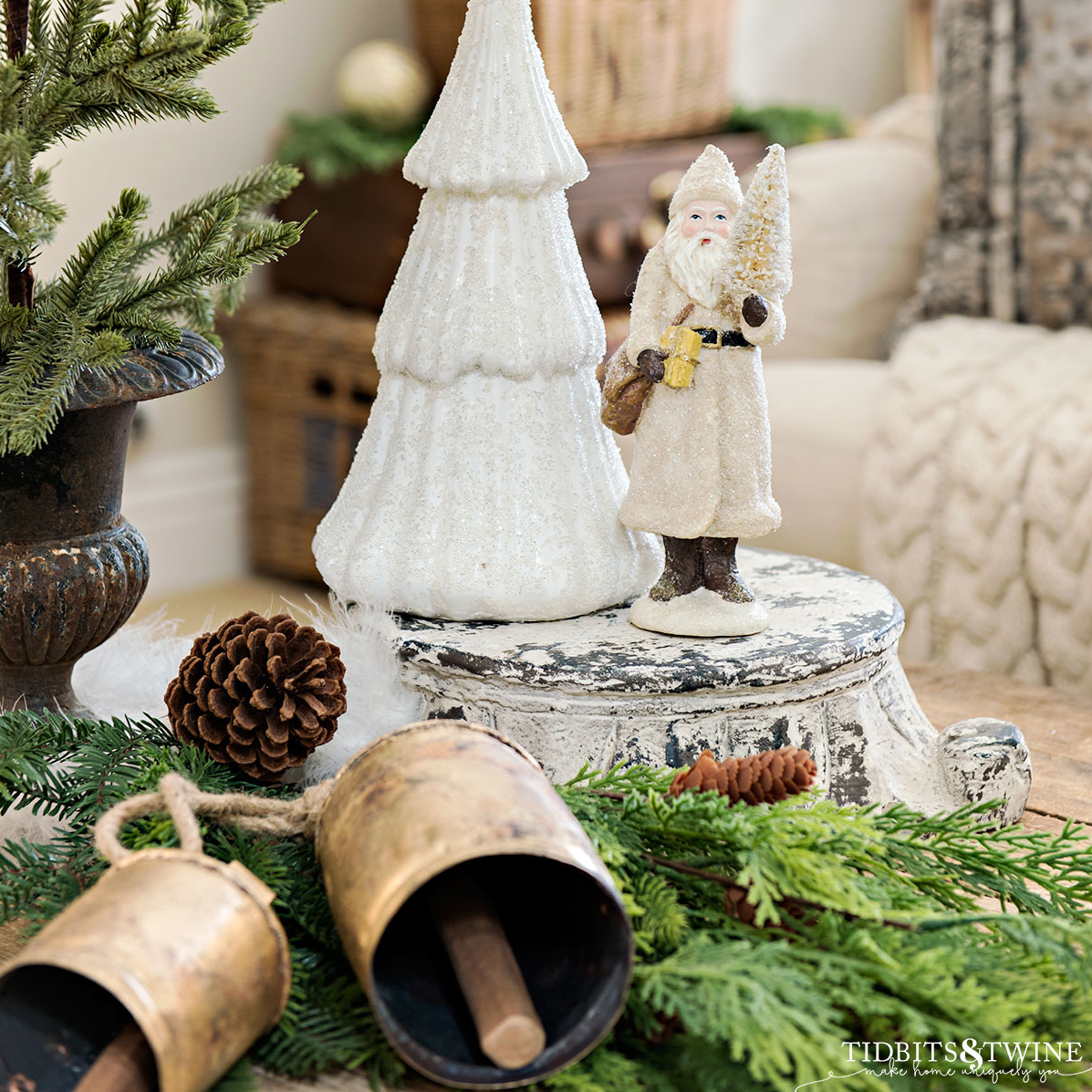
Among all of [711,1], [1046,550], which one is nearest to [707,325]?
[1046,550]

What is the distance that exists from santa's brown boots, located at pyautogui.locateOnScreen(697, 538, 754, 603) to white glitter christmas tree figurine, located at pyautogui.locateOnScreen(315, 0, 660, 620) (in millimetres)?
66

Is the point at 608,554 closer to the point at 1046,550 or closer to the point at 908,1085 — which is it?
the point at 908,1085

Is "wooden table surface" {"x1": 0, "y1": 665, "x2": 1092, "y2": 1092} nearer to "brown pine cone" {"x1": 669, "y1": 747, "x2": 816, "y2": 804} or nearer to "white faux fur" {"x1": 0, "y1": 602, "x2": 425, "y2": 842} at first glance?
"brown pine cone" {"x1": 669, "y1": 747, "x2": 816, "y2": 804}

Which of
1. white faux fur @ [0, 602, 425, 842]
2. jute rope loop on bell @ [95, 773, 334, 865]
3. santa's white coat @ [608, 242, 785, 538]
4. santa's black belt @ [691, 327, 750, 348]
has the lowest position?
white faux fur @ [0, 602, 425, 842]

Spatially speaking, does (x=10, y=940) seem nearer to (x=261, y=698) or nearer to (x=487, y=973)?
(x=261, y=698)

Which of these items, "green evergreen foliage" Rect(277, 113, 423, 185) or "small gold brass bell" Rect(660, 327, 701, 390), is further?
"green evergreen foliage" Rect(277, 113, 423, 185)

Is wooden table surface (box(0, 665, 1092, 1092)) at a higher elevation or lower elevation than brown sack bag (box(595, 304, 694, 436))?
lower

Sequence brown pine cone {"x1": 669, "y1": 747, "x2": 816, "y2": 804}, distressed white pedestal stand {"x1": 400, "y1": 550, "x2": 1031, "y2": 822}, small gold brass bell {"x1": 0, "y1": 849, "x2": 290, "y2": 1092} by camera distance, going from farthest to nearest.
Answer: distressed white pedestal stand {"x1": 400, "y1": 550, "x2": 1031, "y2": 822}, brown pine cone {"x1": 669, "y1": 747, "x2": 816, "y2": 804}, small gold brass bell {"x1": 0, "y1": 849, "x2": 290, "y2": 1092}

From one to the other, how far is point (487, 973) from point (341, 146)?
1.77m

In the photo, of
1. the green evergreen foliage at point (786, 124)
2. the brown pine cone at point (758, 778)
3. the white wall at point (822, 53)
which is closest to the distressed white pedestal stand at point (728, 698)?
the brown pine cone at point (758, 778)

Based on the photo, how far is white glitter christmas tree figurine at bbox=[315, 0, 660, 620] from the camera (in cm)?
81

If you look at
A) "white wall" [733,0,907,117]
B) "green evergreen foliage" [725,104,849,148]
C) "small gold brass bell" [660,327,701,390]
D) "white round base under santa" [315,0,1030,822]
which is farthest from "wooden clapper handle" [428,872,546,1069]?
"white wall" [733,0,907,117]

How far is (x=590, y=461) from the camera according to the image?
33.4 inches

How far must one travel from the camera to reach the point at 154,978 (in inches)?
18.5
